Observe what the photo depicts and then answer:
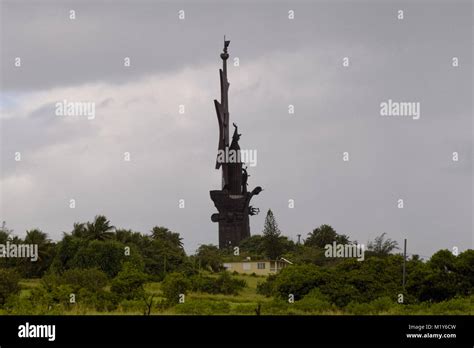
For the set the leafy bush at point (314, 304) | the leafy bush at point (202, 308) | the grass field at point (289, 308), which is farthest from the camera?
the leafy bush at point (314, 304)

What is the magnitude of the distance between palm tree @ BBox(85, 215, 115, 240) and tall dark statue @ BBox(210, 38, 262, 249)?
76.3 feet

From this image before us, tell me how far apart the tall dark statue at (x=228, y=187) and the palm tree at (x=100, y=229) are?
2324 cm

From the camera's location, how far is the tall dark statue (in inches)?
3287

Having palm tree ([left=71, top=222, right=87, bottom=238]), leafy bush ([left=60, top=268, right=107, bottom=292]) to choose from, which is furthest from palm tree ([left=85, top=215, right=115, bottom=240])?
leafy bush ([left=60, top=268, right=107, bottom=292])

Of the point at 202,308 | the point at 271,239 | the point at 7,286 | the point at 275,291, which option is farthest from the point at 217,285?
the point at 271,239

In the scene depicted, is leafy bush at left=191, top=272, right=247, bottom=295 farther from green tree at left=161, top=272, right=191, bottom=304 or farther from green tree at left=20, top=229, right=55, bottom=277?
green tree at left=20, top=229, right=55, bottom=277

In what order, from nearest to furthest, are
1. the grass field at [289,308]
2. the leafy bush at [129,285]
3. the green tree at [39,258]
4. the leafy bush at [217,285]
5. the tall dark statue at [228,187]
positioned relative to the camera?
the grass field at [289,308]
the leafy bush at [129,285]
the leafy bush at [217,285]
the green tree at [39,258]
the tall dark statue at [228,187]

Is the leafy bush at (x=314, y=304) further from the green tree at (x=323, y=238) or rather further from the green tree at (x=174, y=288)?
Answer: the green tree at (x=323, y=238)

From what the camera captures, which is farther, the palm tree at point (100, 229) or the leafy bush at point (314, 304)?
the palm tree at point (100, 229)

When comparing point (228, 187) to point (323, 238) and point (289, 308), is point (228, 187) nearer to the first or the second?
point (323, 238)

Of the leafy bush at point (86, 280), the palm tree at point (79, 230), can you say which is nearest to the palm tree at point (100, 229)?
the palm tree at point (79, 230)

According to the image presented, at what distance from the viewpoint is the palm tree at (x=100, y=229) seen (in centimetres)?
6122

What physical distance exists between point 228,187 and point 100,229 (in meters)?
23.9
